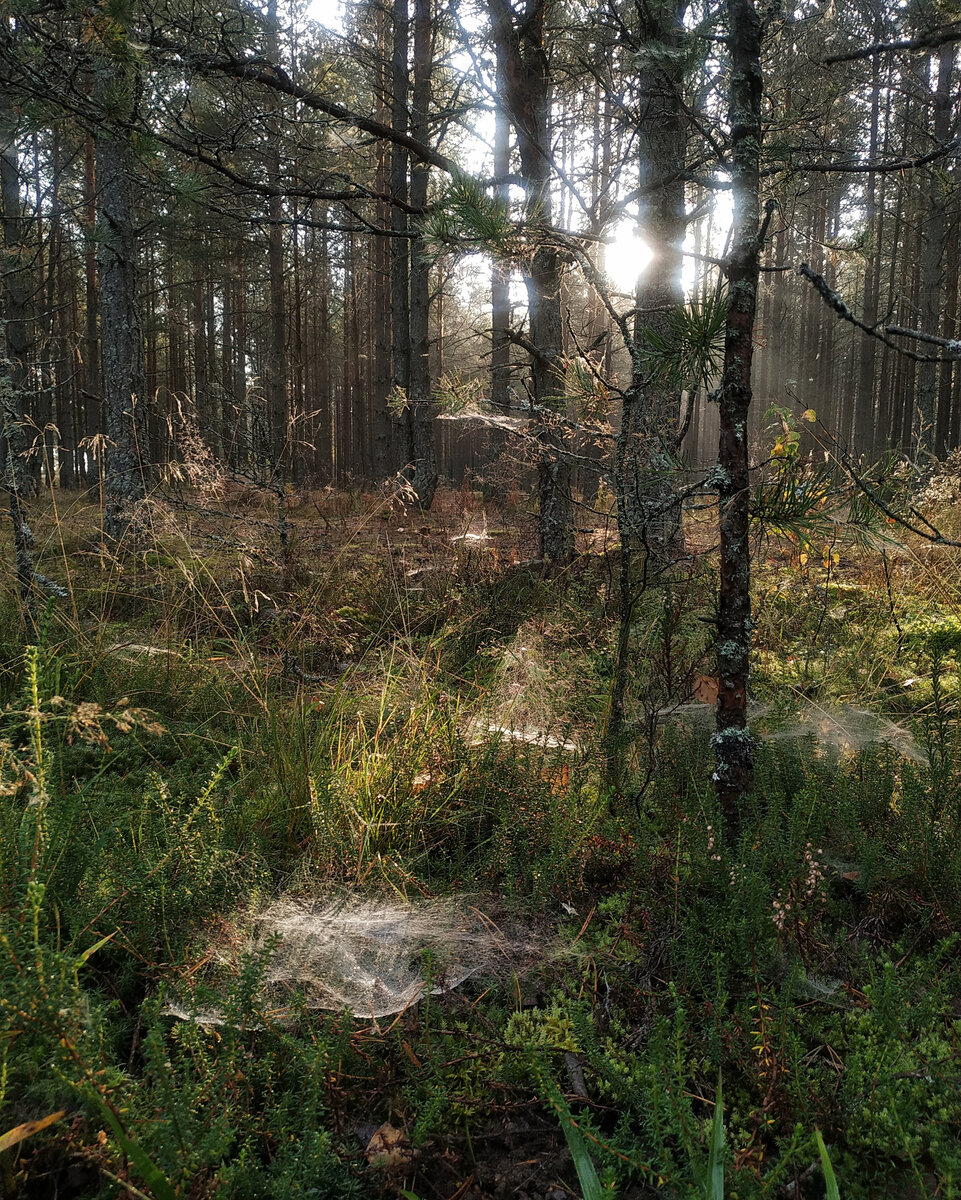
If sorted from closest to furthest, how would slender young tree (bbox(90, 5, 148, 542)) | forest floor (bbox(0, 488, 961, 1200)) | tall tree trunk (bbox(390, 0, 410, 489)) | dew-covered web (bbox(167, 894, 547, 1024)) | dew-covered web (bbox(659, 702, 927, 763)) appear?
forest floor (bbox(0, 488, 961, 1200)) < dew-covered web (bbox(167, 894, 547, 1024)) < dew-covered web (bbox(659, 702, 927, 763)) < slender young tree (bbox(90, 5, 148, 542)) < tall tree trunk (bbox(390, 0, 410, 489))

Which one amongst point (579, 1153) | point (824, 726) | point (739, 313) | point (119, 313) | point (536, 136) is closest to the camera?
point (579, 1153)

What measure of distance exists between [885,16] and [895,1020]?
15.8 meters

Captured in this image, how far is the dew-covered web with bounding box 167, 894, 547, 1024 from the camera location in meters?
1.62

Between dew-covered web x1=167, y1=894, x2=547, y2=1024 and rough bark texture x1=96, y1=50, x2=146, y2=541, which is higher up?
rough bark texture x1=96, y1=50, x2=146, y2=541

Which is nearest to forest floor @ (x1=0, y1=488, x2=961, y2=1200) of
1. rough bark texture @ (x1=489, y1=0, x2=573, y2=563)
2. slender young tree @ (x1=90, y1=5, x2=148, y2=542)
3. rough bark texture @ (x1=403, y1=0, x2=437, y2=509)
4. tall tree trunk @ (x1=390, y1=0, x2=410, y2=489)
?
rough bark texture @ (x1=489, y1=0, x2=573, y2=563)

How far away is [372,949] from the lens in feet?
5.82

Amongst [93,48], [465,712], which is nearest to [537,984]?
[465,712]

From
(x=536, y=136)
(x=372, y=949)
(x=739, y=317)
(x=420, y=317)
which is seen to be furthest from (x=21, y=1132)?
(x=420, y=317)

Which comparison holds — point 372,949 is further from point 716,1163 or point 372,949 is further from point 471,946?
point 716,1163

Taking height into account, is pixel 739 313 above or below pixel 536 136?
below

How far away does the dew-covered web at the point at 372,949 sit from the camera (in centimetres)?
162

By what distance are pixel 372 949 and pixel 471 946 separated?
0.26m

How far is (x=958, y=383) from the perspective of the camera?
56.2 feet

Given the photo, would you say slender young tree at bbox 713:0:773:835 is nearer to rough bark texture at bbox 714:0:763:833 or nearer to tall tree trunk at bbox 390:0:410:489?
rough bark texture at bbox 714:0:763:833
